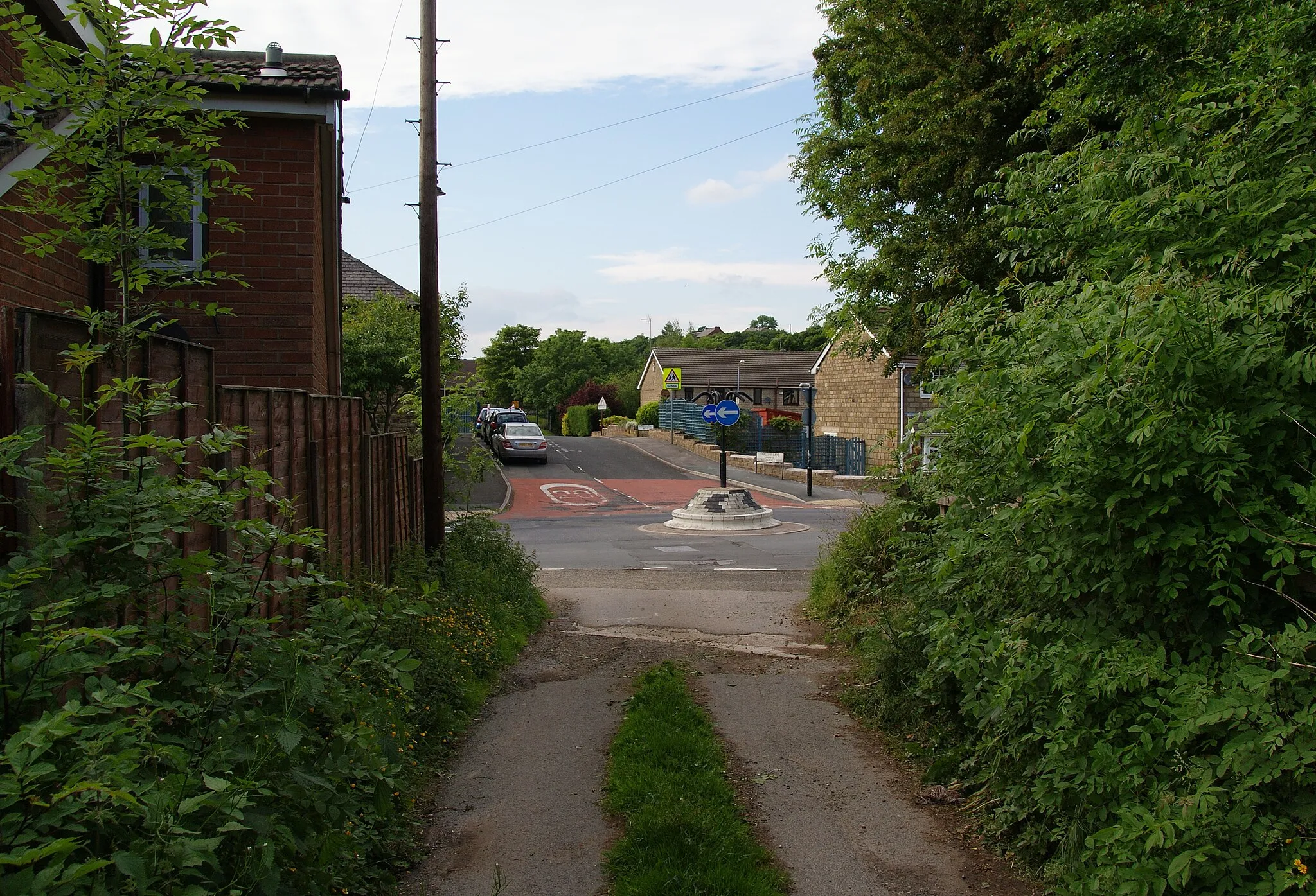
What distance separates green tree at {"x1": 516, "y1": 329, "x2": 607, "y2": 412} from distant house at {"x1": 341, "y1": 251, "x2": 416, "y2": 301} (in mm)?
46738

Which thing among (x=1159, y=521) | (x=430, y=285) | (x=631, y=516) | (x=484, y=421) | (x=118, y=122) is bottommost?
(x=631, y=516)

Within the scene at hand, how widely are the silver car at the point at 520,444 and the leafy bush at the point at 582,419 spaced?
2658 cm

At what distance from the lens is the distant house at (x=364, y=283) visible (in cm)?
3128

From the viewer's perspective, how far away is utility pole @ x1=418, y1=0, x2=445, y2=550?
35.4 feet

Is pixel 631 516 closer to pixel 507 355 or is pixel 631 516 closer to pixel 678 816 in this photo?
pixel 678 816

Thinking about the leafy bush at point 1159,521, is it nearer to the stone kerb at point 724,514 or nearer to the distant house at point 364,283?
the stone kerb at point 724,514

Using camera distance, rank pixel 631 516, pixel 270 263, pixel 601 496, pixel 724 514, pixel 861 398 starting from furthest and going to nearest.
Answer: pixel 861 398 → pixel 601 496 → pixel 631 516 → pixel 724 514 → pixel 270 263

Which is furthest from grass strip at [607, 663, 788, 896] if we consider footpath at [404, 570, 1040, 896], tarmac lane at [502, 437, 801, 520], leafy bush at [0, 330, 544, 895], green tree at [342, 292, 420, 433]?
tarmac lane at [502, 437, 801, 520]

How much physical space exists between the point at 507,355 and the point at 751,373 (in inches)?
1140

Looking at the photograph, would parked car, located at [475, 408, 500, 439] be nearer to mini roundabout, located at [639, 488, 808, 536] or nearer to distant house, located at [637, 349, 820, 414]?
distant house, located at [637, 349, 820, 414]

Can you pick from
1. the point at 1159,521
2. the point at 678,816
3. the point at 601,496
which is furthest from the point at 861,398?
the point at 1159,521

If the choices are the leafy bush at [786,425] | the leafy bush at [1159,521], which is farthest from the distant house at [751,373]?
the leafy bush at [1159,521]

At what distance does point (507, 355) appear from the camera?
88938mm

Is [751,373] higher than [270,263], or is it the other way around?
[751,373]
